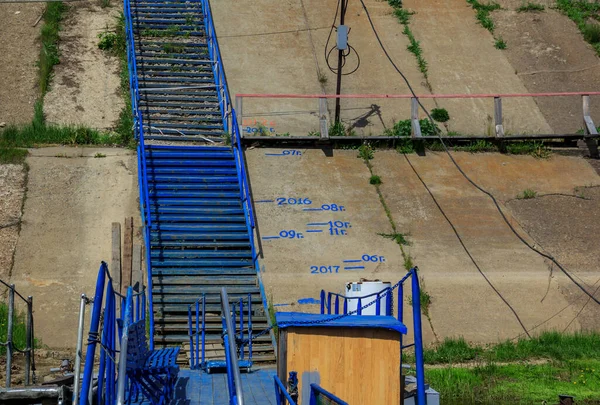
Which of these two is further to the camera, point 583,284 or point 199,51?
point 199,51

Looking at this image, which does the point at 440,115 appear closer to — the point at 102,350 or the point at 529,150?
the point at 529,150

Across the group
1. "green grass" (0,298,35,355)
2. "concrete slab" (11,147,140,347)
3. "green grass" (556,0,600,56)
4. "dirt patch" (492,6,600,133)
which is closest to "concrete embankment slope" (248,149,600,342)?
"dirt patch" (492,6,600,133)

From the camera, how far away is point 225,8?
24484 mm

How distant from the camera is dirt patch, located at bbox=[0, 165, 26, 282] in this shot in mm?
16188

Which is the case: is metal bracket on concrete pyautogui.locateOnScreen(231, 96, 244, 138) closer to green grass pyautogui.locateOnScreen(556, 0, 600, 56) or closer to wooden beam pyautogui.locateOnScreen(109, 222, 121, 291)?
wooden beam pyautogui.locateOnScreen(109, 222, 121, 291)

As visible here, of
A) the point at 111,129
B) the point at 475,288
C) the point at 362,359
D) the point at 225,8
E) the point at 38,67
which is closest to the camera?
the point at 362,359

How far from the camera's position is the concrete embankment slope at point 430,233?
15906mm

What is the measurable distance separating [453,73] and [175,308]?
1045 cm

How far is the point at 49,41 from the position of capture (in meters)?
22.5

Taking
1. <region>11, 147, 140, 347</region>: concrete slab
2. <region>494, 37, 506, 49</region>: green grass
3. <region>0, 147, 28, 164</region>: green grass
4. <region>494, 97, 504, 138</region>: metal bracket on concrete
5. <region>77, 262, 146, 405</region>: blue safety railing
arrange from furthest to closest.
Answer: <region>494, 37, 506, 49</region>: green grass, <region>494, 97, 504, 138</region>: metal bracket on concrete, <region>0, 147, 28, 164</region>: green grass, <region>11, 147, 140, 347</region>: concrete slab, <region>77, 262, 146, 405</region>: blue safety railing

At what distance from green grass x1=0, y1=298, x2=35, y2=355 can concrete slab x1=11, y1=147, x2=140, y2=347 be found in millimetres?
283

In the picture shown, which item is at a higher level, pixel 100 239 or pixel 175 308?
pixel 100 239

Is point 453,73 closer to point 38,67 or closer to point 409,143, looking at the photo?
point 409,143

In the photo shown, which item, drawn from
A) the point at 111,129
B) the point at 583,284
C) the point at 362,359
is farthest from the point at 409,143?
the point at 362,359
